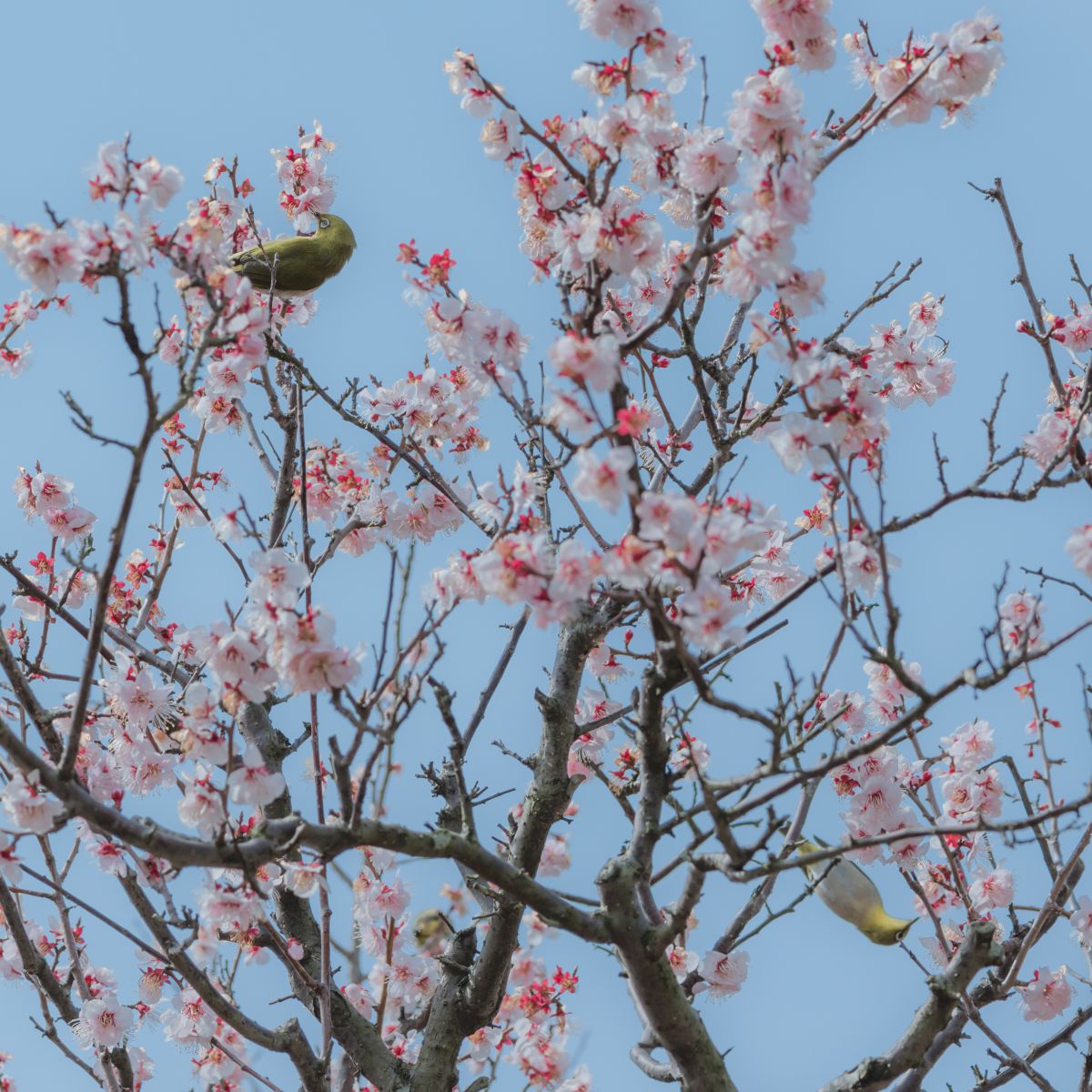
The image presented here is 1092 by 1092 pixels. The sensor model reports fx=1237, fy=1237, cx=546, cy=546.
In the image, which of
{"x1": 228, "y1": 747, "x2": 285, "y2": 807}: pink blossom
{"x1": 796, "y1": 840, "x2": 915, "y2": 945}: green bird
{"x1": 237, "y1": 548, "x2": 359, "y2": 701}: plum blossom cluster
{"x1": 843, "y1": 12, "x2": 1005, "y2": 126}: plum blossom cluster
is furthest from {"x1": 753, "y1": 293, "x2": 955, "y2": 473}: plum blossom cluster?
{"x1": 796, "y1": 840, "x2": 915, "y2": 945}: green bird

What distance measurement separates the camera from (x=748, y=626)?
3.01 m

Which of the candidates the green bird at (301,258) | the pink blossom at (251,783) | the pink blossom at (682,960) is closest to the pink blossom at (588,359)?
the pink blossom at (251,783)

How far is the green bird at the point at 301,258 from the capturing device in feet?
17.4

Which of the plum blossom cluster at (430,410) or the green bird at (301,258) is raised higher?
the green bird at (301,258)

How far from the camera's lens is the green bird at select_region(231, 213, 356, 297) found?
530 cm

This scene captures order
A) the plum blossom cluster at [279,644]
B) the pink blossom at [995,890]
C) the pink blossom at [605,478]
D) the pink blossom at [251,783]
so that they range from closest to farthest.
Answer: the pink blossom at [605,478] < the plum blossom cluster at [279,644] < the pink blossom at [251,783] < the pink blossom at [995,890]

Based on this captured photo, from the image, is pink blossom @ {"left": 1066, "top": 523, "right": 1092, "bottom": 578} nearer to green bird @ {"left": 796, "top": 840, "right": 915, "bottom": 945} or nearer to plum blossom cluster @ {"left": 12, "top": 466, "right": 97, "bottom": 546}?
green bird @ {"left": 796, "top": 840, "right": 915, "bottom": 945}

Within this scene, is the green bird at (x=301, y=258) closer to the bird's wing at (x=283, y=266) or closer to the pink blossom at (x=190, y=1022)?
the bird's wing at (x=283, y=266)

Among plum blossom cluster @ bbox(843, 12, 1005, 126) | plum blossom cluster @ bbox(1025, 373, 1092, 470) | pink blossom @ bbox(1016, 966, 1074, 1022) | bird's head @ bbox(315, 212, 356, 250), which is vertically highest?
bird's head @ bbox(315, 212, 356, 250)

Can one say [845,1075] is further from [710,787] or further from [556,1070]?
[556,1070]

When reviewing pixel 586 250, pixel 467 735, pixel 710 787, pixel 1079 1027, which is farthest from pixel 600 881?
pixel 1079 1027

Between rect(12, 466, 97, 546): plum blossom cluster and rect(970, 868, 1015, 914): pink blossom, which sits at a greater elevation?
rect(12, 466, 97, 546): plum blossom cluster

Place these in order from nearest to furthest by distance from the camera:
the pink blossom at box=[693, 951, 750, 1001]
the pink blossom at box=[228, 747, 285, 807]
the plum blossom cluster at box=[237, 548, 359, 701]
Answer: the plum blossom cluster at box=[237, 548, 359, 701], the pink blossom at box=[228, 747, 285, 807], the pink blossom at box=[693, 951, 750, 1001]

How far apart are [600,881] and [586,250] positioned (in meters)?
1.72
